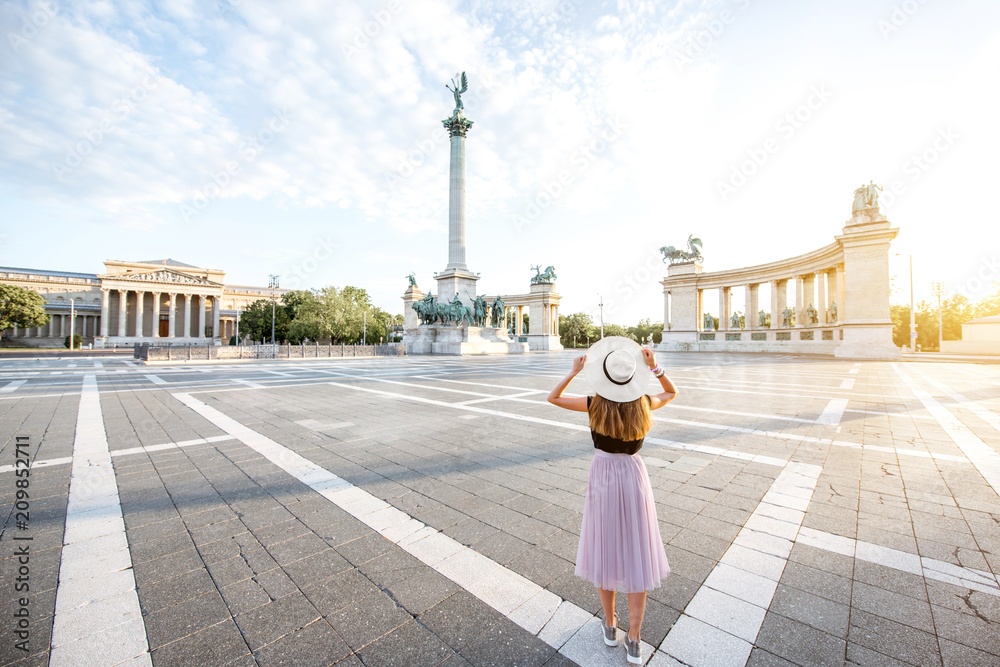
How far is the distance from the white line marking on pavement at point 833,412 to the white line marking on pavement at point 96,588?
10312 millimetres

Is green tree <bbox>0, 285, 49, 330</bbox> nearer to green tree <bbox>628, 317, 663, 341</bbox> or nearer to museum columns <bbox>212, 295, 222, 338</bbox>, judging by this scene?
museum columns <bbox>212, 295, 222, 338</bbox>

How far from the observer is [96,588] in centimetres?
285

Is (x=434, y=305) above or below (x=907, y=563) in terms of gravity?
above

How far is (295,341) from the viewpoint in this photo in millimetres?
59156

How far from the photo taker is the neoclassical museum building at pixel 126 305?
71500 millimetres

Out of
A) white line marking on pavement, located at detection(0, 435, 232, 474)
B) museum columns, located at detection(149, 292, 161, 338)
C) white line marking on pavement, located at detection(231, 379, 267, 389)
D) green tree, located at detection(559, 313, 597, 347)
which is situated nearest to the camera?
white line marking on pavement, located at detection(0, 435, 232, 474)

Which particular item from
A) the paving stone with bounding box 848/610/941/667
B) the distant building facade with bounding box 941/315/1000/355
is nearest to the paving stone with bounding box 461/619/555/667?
the paving stone with bounding box 848/610/941/667

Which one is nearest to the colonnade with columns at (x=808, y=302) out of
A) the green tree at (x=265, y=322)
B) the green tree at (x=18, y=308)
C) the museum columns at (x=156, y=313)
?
the green tree at (x=265, y=322)

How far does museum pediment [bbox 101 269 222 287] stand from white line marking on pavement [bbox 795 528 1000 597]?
95119mm

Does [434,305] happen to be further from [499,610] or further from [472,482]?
[499,610]

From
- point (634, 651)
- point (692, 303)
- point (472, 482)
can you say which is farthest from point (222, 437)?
point (692, 303)

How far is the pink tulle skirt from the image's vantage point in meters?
2.31

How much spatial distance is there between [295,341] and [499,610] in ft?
208

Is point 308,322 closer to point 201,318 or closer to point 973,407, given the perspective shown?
point 201,318
